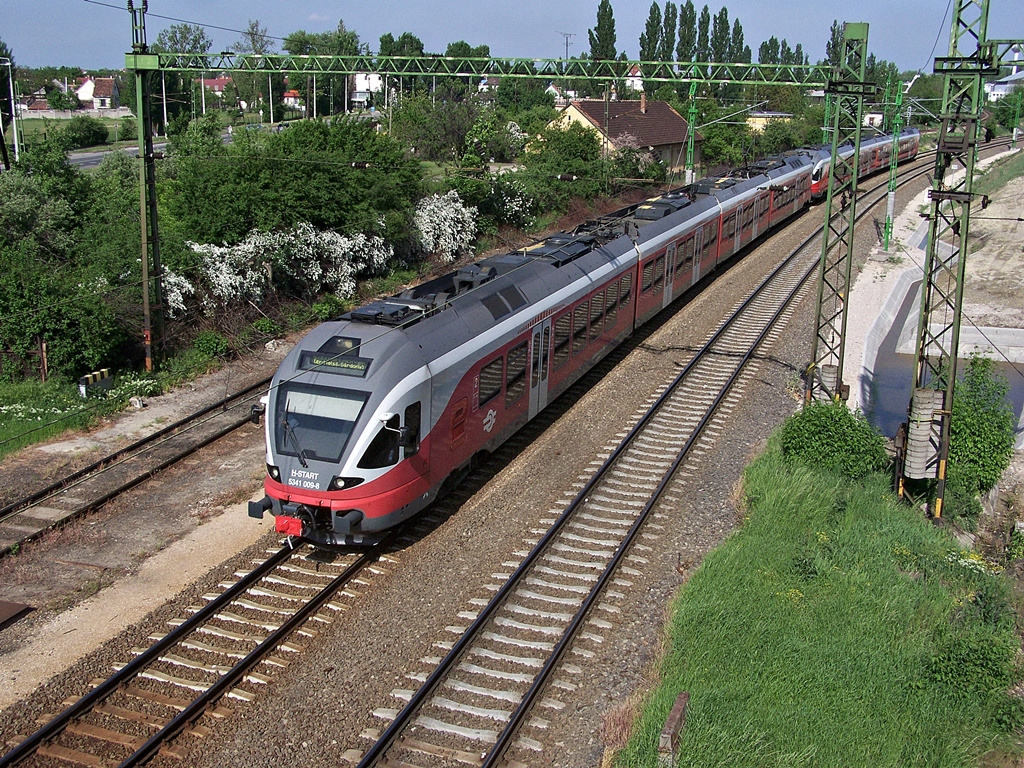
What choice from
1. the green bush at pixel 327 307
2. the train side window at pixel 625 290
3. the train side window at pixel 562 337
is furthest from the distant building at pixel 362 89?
the train side window at pixel 562 337

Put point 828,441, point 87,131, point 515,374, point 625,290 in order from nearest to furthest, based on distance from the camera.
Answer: point 515,374 < point 828,441 < point 625,290 < point 87,131

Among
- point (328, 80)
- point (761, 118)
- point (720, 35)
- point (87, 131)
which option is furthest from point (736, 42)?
point (87, 131)

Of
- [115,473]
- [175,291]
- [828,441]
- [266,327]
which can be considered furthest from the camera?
[266,327]

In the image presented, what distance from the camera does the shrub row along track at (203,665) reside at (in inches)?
350

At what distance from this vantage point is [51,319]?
1928 cm

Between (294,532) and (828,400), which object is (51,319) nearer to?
(294,532)

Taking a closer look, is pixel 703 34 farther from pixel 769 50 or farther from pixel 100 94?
pixel 100 94

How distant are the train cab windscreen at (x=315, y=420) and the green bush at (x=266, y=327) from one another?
12.3 meters

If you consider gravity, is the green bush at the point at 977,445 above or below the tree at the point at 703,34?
below

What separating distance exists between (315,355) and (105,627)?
4102mm

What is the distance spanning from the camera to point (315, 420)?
1184cm

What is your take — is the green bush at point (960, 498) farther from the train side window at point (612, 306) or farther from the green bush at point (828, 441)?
the train side window at point (612, 306)

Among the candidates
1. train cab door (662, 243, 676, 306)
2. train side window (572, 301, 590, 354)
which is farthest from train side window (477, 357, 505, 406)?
train cab door (662, 243, 676, 306)

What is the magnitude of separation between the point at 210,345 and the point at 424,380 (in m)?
11.4
